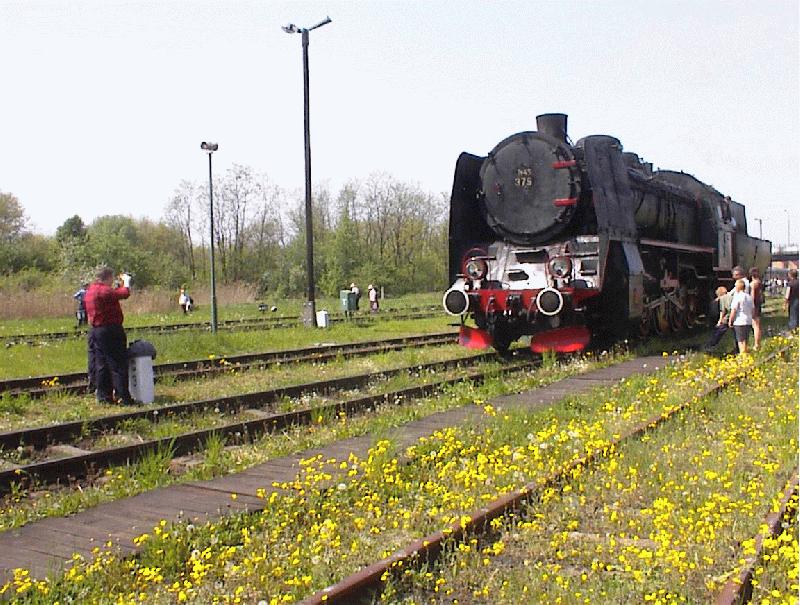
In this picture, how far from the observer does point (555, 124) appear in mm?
13266

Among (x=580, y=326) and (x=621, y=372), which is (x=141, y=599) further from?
(x=580, y=326)

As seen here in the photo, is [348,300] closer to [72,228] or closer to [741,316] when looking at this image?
[741,316]

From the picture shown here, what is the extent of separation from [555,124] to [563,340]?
3.57 meters

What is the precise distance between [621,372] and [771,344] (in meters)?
5.31

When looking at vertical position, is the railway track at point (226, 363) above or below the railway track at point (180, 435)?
above

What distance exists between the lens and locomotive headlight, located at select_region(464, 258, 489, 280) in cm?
1299

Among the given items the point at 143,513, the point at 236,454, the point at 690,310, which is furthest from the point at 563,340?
the point at 143,513

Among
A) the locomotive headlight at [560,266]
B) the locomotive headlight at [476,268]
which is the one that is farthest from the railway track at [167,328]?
the locomotive headlight at [560,266]

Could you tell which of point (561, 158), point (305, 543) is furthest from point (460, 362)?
point (305, 543)

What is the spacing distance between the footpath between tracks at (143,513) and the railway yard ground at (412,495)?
0.07 feet

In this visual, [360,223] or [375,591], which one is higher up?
[360,223]

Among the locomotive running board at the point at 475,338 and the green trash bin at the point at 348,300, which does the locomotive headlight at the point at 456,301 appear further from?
the green trash bin at the point at 348,300

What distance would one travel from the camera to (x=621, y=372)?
1120cm

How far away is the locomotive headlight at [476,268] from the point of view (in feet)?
42.6
